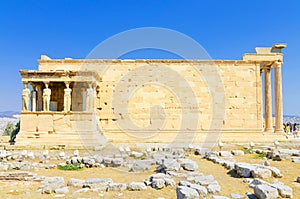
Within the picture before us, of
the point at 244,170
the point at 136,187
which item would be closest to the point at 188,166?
the point at 244,170

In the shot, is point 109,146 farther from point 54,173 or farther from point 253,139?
point 253,139

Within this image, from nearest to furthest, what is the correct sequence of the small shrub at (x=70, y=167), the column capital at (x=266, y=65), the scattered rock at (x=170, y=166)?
1. the scattered rock at (x=170, y=166)
2. the small shrub at (x=70, y=167)
3. the column capital at (x=266, y=65)

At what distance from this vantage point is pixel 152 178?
254 inches

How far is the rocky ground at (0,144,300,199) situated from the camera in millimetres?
5570

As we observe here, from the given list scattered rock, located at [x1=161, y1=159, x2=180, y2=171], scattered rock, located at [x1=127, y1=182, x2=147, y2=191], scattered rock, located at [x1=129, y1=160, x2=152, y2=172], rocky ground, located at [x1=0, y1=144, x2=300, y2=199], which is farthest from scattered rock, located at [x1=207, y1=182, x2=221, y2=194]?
scattered rock, located at [x1=129, y1=160, x2=152, y2=172]

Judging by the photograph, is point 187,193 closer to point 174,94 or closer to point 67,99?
point 67,99

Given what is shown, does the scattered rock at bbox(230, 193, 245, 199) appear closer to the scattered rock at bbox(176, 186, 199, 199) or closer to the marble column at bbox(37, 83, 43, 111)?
the scattered rock at bbox(176, 186, 199, 199)

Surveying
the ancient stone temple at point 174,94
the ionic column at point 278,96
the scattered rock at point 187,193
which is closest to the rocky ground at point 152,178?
the scattered rock at point 187,193

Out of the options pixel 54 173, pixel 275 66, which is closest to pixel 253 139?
pixel 275 66

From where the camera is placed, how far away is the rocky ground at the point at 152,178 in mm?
5570

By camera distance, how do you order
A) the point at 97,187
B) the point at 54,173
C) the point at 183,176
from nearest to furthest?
the point at 97,187
the point at 183,176
the point at 54,173

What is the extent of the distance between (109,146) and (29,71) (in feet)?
19.5

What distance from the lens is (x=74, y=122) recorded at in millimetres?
15031

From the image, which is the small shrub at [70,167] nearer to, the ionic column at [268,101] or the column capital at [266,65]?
the ionic column at [268,101]
